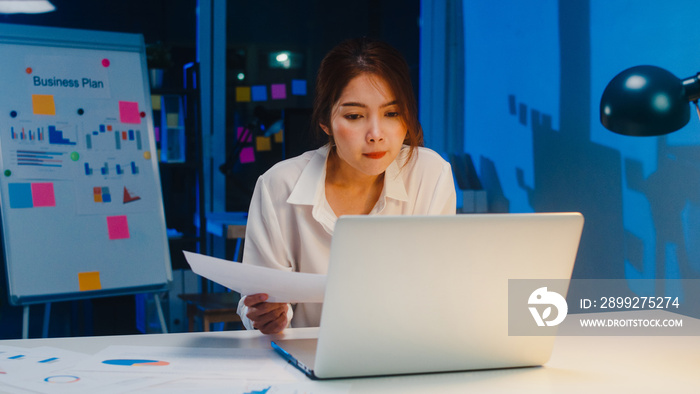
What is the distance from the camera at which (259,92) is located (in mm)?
4215

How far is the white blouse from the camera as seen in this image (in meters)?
1.47

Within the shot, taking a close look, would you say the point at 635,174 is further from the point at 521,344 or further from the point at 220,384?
the point at 220,384

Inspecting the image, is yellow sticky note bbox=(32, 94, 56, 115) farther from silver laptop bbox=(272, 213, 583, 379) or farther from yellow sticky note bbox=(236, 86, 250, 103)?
silver laptop bbox=(272, 213, 583, 379)

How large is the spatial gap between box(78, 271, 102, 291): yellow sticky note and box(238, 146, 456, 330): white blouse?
1.76 metres

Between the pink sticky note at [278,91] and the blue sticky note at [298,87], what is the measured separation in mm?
58

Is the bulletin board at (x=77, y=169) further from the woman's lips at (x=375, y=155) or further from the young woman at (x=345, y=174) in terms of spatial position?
the woman's lips at (x=375, y=155)

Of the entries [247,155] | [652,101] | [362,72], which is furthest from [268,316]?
[247,155]

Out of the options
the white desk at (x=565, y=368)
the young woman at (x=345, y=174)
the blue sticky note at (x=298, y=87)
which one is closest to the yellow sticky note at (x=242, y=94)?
the blue sticky note at (x=298, y=87)

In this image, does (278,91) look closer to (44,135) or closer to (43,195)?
(44,135)

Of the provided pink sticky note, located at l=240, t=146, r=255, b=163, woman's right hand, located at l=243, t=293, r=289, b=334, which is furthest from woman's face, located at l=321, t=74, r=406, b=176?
pink sticky note, located at l=240, t=146, r=255, b=163

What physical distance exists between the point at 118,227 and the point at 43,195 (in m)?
0.35

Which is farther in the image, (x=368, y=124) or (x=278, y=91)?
(x=278, y=91)

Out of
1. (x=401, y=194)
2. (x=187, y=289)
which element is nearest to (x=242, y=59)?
(x=187, y=289)

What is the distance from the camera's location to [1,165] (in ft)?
9.29
